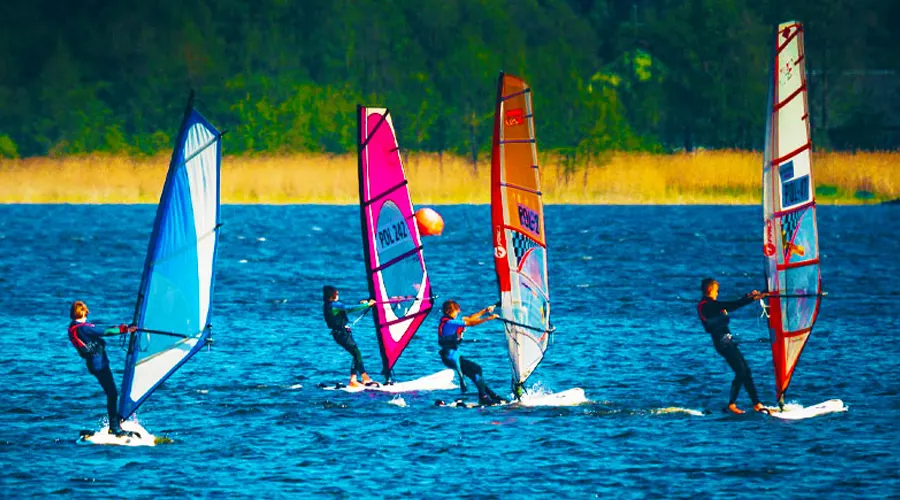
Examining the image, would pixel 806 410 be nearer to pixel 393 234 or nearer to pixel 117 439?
pixel 393 234

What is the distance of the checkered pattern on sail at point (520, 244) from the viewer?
23656 mm

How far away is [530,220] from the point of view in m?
23.8

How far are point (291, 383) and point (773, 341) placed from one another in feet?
26.9

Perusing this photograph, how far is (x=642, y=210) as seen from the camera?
8775cm

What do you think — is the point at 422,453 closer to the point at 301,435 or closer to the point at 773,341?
the point at 301,435

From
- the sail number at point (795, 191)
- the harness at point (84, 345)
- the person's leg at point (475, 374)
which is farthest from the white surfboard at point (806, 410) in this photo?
the harness at point (84, 345)

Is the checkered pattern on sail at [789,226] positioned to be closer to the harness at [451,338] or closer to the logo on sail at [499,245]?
the logo on sail at [499,245]

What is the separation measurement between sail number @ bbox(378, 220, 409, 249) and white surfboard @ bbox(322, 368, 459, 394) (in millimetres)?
2283

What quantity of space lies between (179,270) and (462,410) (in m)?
5.32

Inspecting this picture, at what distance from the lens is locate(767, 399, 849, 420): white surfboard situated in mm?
23375

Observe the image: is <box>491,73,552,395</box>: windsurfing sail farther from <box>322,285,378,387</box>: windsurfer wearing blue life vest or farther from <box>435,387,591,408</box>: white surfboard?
<box>322,285,378,387</box>: windsurfer wearing blue life vest

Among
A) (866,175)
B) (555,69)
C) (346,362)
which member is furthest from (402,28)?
(346,362)

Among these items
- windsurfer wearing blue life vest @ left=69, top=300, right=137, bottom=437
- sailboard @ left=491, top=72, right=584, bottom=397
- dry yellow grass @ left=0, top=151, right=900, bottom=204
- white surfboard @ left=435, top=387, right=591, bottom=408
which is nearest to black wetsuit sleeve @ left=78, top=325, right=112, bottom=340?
windsurfer wearing blue life vest @ left=69, top=300, right=137, bottom=437

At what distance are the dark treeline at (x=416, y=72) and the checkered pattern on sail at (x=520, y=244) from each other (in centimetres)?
6293
